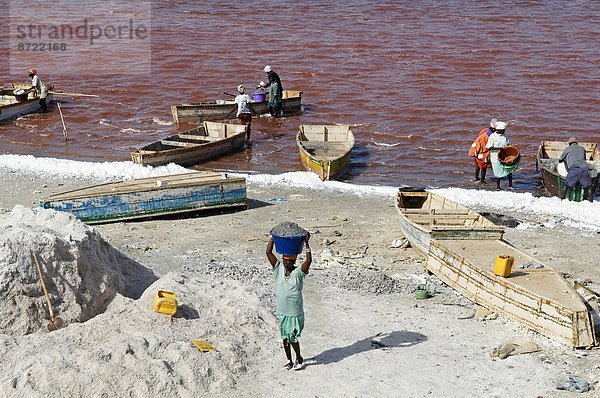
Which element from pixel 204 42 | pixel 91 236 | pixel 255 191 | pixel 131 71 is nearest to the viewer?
pixel 91 236

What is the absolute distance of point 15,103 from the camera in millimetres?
28266

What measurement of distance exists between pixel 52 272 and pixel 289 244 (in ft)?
10.8

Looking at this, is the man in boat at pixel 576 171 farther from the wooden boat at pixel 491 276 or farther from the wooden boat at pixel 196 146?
the wooden boat at pixel 196 146

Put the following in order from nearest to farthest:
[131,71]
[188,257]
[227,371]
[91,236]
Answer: [227,371]
[91,236]
[188,257]
[131,71]

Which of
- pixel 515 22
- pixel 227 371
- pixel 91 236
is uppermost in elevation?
pixel 515 22

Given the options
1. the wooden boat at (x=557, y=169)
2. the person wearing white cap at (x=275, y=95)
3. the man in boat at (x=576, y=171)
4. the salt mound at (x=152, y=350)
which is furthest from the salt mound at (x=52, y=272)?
the person wearing white cap at (x=275, y=95)

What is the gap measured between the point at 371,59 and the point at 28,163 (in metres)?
19.9

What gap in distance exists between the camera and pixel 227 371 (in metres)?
10.1

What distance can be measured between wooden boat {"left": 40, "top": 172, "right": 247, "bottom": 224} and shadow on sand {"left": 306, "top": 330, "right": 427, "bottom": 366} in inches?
259

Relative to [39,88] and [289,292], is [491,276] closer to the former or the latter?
[289,292]

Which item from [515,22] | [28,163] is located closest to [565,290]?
[28,163]

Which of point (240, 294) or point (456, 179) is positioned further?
point (456, 179)

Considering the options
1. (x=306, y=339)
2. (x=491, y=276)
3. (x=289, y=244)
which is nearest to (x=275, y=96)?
(x=491, y=276)

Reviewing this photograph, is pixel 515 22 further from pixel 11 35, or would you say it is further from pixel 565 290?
pixel 565 290
